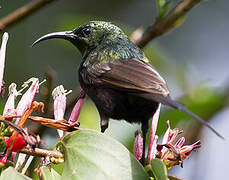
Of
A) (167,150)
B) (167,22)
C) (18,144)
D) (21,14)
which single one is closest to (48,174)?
(18,144)

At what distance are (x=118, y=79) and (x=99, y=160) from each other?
1169mm

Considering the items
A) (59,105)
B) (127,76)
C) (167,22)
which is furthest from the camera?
(167,22)

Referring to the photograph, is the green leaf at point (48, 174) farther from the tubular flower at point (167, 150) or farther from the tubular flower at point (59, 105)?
the tubular flower at point (167, 150)

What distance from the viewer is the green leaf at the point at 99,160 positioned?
1.92 metres

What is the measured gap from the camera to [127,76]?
9.86 ft

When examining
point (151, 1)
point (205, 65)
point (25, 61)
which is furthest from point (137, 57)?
point (151, 1)

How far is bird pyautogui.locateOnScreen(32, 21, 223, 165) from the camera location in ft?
9.48

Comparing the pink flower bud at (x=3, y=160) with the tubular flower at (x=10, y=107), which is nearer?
the pink flower bud at (x=3, y=160)

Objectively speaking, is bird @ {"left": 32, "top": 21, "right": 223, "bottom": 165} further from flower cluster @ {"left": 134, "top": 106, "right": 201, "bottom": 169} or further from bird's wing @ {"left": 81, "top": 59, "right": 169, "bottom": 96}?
flower cluster @ {"left": 134, "top": 106, "right": 201, "bottom": 169}

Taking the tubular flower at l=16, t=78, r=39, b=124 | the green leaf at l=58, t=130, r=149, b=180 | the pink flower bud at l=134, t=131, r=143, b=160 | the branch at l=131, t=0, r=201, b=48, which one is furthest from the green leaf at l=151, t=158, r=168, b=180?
the branch at l=131, t=0, r=201, b=48

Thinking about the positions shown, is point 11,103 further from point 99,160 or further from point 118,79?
point 118,79

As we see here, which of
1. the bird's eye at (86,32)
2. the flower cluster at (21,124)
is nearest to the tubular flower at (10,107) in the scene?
the flower cluster at (21,124)

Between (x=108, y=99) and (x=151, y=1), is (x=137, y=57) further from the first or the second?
(x=151, y=1)

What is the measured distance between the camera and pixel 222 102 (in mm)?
4535
